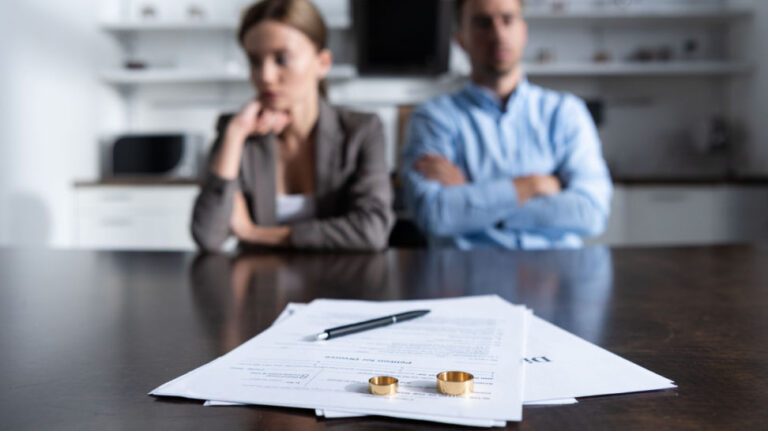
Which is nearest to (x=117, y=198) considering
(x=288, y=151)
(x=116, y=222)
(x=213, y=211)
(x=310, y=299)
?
(x=116, y=222)

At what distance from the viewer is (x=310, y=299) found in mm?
708

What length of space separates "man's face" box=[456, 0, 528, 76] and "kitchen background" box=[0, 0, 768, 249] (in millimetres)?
1897

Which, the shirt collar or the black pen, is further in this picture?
the shirt collar

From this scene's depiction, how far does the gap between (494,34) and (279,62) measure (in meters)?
0.52

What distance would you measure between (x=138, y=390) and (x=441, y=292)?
41cm

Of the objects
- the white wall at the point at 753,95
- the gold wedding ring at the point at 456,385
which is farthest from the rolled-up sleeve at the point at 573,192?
the white wall at the point at 753,95

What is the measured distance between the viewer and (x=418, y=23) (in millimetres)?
3705

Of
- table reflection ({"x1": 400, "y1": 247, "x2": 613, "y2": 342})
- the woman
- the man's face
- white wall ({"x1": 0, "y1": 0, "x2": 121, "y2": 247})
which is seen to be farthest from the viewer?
white wall ({"x1": 0, "y1": 0, "x2": 121, "y2": 247})

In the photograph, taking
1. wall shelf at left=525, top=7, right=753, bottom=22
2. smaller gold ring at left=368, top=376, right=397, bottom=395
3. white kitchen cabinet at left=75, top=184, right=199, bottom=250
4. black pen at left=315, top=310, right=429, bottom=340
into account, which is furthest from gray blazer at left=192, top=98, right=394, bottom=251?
wall shelf at left=525, top=7, right=753, bottom=22

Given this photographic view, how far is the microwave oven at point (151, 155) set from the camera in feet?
11.8

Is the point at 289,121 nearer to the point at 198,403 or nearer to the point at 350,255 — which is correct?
the point at 350,255

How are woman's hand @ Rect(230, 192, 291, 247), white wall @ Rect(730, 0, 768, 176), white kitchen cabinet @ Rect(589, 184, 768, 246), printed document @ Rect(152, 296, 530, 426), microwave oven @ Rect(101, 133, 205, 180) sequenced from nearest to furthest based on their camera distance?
1. printed document @ Rect(152, 296, 530, 426)
2. woman's hand @ Rect(230, 192, 291, 247)
3. white kitchen cabinet @ Rect(589, 184, 768, 246)
4. white wall @ Rect(730, 0, 768, 176)
5. microwave oven @ Rect(101, 133, 205, 180)

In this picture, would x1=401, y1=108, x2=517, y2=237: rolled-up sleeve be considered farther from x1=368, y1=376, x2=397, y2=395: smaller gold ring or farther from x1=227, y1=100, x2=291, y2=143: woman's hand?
x1=368, y1=376, x2=397, y2=395: smaller gold ring

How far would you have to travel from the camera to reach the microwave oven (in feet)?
11.8
